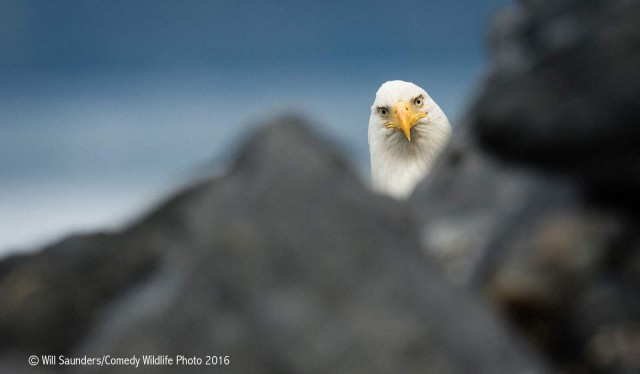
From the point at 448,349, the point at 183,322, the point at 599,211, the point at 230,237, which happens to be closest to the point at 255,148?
the point at 230,237

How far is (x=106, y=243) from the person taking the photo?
3.43 metres

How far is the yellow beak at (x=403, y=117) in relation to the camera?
8.81 m

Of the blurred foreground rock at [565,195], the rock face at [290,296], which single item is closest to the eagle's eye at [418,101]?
the blurred foreground rock at [565,195]

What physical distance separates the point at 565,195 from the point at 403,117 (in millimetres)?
5519

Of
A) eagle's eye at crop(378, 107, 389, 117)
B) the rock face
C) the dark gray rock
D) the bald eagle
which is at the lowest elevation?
the rock face

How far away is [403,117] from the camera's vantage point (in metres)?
8.83

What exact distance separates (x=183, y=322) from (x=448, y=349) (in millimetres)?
819

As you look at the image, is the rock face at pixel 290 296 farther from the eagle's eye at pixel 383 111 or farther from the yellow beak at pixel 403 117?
the eagle's eye at pixel 383 111

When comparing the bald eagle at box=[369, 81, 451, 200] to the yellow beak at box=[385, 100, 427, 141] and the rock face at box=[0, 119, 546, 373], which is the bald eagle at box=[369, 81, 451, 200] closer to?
the yellow beak at box=[385, 100, 427, 141]

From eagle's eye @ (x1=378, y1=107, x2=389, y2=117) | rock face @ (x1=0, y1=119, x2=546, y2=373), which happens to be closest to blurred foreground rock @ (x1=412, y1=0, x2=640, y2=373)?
rock face @ (x1=0, y1=119, x2=546, y2=373)

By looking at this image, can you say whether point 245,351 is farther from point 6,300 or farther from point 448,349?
point 6,300

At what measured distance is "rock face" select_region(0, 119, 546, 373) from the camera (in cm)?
276

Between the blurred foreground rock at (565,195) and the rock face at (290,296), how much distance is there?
0.77ft

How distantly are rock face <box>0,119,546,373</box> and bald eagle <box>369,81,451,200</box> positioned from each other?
5.81 meters
